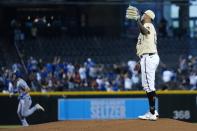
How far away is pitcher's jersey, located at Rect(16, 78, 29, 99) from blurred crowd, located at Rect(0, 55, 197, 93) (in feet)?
7.50

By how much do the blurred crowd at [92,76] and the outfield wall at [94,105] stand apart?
4.09 feet

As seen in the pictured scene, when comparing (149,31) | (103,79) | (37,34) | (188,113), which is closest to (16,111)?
(103,79)

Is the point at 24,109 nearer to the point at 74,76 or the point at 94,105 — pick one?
the point at 94,105

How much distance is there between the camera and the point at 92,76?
76.3ft

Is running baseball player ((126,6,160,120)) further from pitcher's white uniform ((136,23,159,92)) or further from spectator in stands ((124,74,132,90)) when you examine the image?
spectator in stands ((124,74,132,90))

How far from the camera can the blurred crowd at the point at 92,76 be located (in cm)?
2219

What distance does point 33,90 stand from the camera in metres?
21.9

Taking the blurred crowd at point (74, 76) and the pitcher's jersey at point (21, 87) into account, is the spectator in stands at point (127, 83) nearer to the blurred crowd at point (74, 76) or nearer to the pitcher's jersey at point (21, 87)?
the blurred crowd at point (74, 76)

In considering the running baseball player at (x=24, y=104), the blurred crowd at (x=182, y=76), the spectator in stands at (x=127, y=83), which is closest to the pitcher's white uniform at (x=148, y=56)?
the running baseball player at (x=24, y=104)

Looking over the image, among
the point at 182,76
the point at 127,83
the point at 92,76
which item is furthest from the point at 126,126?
the point at 92,76

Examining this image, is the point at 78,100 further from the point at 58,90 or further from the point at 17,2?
the point at 17,2

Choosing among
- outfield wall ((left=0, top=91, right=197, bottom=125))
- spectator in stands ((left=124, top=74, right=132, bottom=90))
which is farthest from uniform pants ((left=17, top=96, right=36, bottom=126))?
spectator in stands ((left=124, top=74, right=132, bottom=90))

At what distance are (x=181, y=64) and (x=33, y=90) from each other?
6222mm

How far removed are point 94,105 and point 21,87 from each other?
3.21m
